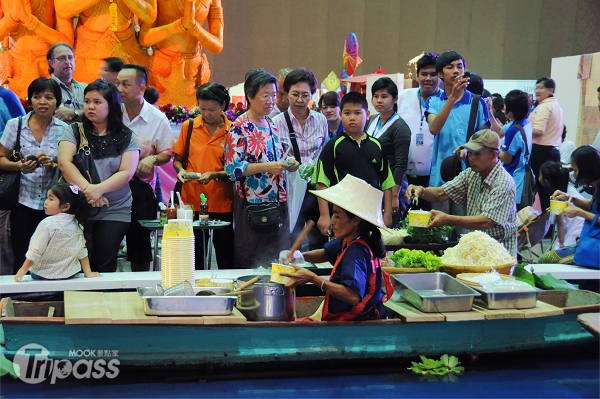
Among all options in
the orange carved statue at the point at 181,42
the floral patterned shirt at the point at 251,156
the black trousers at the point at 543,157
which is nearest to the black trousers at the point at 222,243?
the floral patterned shirt at the point at 251,156

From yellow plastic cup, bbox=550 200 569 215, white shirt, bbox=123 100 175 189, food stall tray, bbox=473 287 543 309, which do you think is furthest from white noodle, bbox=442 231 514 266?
white shirt, bbox=123 100 175 189

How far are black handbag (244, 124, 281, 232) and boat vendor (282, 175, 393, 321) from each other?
1.12 metres

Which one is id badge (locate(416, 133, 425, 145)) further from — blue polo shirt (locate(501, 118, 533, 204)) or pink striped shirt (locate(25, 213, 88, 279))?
pink striped shirt (locate(25, 213, 88, 279))

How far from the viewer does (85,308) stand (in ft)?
11.1

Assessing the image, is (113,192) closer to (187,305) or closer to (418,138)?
(187,305)

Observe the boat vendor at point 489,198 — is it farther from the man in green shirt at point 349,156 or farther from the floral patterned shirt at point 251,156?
the floral patterned shirt at point 251,156

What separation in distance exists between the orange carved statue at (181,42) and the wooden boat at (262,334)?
5.98 meters

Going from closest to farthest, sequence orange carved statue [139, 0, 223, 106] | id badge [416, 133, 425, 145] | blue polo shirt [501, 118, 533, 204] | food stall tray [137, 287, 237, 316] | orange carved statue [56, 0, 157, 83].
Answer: food stall tray [137, 287, 237, 316], id badge [416, 133, 425, 145], blue polo shirt [501, 118, 533, 204], orange carved statue [56, 0, 157, 83], orange carved statue [139, 0, 223, 106]

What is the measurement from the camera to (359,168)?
4598 mm

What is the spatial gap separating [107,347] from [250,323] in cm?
68

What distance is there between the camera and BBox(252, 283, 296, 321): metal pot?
11.3 ft

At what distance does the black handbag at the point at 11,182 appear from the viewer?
455cm

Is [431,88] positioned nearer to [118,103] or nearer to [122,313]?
[118,103]

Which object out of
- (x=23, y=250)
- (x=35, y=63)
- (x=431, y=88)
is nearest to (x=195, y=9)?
(x=35, y=63)
